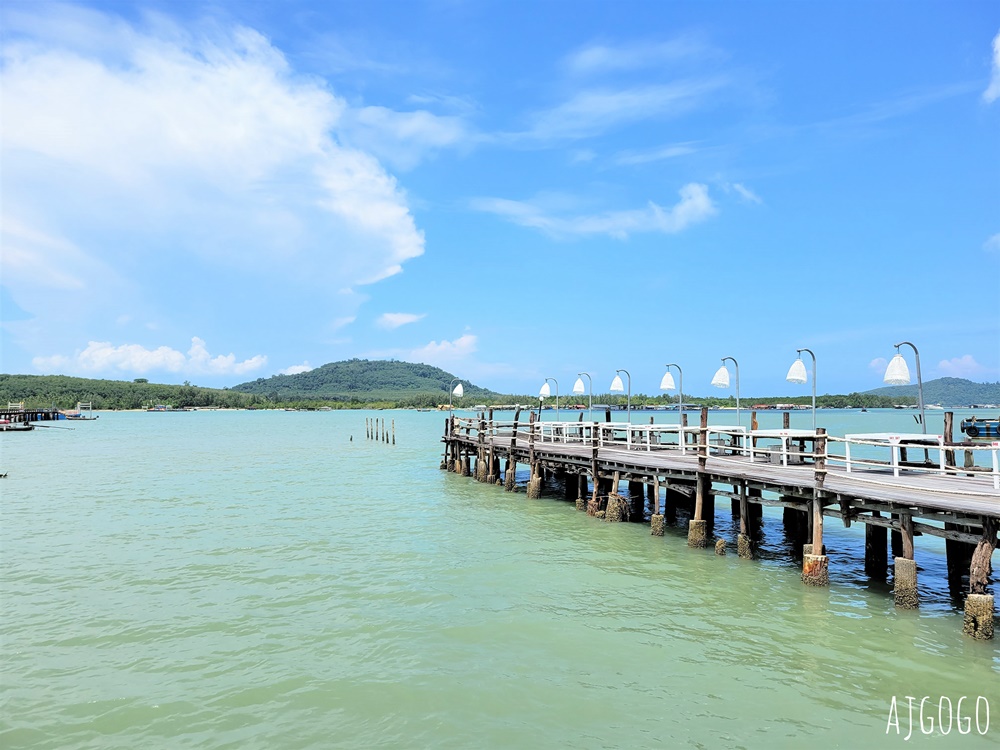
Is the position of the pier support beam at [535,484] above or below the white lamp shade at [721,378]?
below

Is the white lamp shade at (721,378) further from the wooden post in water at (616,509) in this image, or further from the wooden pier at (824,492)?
the wooden post in water at (616,509)

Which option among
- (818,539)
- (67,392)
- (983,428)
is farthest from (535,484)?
(67,392)

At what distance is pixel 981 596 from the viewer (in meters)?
10.2

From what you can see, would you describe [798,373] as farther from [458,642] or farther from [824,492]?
[458,642]

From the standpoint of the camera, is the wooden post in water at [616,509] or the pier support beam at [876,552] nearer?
the pier support beam at [876,552]

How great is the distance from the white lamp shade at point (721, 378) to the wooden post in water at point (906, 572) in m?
14.4

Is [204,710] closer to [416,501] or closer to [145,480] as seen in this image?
[416,501]

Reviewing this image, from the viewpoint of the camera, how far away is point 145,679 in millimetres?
9477

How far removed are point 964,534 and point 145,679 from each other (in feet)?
43.0

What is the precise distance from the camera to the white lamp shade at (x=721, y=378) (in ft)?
85.6

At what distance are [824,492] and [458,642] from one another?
810 cm

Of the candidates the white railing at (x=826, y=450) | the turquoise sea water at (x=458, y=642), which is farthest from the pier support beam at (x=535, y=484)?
the turquoise sea water at (x=458, y=642)

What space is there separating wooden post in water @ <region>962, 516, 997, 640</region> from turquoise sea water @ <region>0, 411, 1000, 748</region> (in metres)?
0.30

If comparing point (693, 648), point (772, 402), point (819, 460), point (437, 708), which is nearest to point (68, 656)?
point (437, 708)
